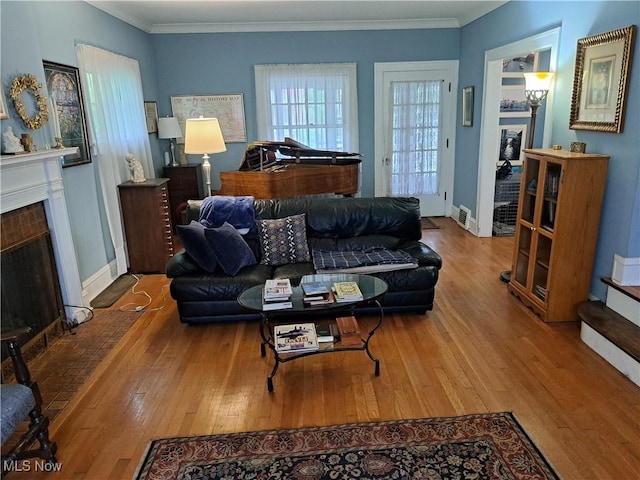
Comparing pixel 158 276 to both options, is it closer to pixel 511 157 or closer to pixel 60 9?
pixel 60 9

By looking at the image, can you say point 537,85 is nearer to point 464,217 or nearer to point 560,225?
point 560,225

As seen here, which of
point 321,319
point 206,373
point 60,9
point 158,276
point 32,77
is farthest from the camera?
point 158,276

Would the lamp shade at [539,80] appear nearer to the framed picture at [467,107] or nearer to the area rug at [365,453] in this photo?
the framed picture at [467,107]

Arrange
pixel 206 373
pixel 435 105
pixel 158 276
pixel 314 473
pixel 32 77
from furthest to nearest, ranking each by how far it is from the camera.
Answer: pixel 435 105 < pixel 158 276 < pixel 32 77 < pixel 206 373 < pixel 314 473

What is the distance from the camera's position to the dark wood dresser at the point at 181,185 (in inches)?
232

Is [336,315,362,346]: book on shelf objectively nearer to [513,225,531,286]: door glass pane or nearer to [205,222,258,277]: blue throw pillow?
[205,222,258,277]: blue throw pillow

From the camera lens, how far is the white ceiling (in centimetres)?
483

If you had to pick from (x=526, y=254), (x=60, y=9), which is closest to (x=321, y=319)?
(x=526, y=254)

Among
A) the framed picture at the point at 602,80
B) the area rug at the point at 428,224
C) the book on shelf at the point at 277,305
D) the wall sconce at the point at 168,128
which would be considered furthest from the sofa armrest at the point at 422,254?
the wall sconce at the point at 168,128

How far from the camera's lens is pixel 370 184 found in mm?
6684

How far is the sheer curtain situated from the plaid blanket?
88.0 inches

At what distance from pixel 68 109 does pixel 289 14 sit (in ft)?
9.55

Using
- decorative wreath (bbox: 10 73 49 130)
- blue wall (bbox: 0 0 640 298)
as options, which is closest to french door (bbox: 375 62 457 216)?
blue wall (bbox: 0 0 640 298)

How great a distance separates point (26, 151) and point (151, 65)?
3480 mm
